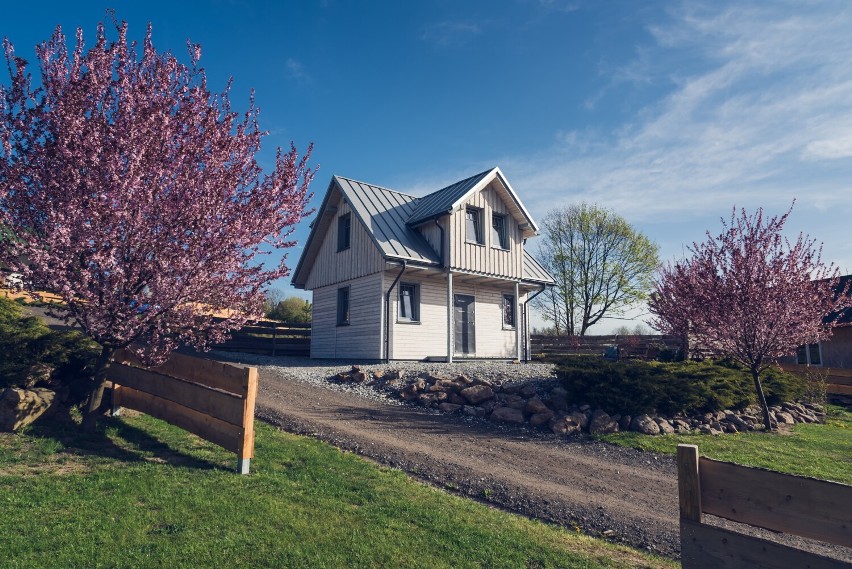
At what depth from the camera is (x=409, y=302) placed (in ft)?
64.1

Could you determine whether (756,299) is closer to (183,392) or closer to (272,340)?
(183,392)

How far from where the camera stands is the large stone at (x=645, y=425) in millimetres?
11039

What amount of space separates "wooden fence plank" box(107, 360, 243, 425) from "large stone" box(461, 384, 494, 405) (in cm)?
663

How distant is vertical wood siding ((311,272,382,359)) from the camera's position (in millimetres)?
18725

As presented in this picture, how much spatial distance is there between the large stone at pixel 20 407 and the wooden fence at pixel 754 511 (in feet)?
27.9

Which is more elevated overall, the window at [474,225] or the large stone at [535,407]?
the window at [474,225]

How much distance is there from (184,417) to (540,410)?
24.1 feet

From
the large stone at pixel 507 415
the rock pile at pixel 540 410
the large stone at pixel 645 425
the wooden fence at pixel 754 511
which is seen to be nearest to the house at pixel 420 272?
the rock pile at pixel 540 410

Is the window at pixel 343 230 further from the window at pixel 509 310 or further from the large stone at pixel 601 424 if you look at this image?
the large stone at pixel 601 424

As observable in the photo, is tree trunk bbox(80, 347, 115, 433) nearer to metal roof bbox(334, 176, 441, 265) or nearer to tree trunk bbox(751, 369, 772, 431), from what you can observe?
metal roof bbox(334, 176, 441, 265)

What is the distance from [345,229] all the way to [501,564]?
17796mm

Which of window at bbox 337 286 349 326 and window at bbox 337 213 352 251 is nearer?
window at bbox 337 286 349 326

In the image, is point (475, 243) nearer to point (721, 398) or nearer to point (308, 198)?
point (721, 398)

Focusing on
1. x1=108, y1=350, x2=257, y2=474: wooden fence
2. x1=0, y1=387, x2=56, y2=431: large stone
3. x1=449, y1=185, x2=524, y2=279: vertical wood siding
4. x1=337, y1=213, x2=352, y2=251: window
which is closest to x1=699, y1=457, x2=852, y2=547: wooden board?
x1=108, y1=350, x2=257, y2=474: wooden fence
